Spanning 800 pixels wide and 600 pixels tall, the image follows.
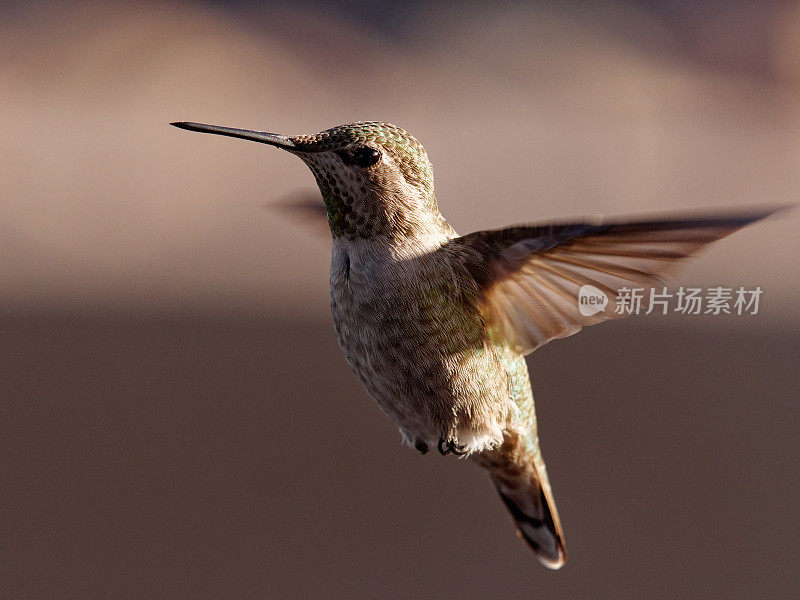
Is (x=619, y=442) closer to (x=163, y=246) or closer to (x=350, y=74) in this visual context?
(x=163, y=246)

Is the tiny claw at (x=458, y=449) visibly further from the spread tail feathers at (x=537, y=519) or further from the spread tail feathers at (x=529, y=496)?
the spread tail feathers at (x=537, y=519)

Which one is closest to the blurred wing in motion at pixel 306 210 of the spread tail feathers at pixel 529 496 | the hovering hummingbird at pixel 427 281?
the hovering hummingbird at pixel 427 281

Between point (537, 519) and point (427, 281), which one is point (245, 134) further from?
point (537, 519)

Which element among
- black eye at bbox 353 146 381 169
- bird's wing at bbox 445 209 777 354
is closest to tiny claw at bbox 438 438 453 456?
bird's wing at bbox 445 209 777 354

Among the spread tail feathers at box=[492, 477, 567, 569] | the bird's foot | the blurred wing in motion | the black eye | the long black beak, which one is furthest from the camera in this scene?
the spread tail feathers at box=[492, 477, 567, 569]

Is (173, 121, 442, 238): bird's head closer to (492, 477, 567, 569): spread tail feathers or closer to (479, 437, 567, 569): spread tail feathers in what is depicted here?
(479, 437, 567, 569): spread tail feathers

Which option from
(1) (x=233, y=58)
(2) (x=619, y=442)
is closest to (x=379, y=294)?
(2) (x=619, y=442)
